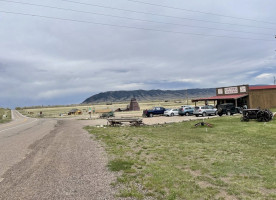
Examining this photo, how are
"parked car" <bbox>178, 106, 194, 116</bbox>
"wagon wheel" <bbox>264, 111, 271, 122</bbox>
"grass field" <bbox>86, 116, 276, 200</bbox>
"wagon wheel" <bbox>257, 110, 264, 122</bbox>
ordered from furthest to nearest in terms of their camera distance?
"parked car" <bbox>178, 106, 194, 116</bbox>
"wagon wheel" <bbox>257, 110, 264, 122</bbox>
"wagon wheel" <bbox>264, 111, 271, 122</bbox>
"grass field" <bbox>86, 116, 276, 200</bbox>

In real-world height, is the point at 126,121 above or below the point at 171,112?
below

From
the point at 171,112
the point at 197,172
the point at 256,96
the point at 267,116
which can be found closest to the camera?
the point at 197,172

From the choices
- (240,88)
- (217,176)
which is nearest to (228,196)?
(217,176)

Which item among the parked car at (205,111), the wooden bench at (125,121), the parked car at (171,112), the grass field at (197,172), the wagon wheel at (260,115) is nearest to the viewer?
the grass field at (197,172)

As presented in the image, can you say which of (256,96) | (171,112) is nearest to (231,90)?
(256,96)

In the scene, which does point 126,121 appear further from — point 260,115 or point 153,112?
point 153,112

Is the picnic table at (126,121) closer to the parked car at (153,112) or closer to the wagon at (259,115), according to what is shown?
the wagon at (259,115)

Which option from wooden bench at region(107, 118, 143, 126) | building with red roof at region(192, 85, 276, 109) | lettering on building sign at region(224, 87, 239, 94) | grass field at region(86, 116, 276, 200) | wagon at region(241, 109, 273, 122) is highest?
lettering on building sign at region(224, 87, 239, 94)

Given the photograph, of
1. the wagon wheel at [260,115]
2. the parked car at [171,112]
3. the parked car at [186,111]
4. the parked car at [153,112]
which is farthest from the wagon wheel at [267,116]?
the parked car at [153,112]

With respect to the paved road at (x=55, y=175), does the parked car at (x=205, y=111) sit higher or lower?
higher

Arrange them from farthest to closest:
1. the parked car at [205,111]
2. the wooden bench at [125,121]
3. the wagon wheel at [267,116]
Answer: the parked car at [205,111], the wooden bench at [125,121], the wagon wheel at [267,116]

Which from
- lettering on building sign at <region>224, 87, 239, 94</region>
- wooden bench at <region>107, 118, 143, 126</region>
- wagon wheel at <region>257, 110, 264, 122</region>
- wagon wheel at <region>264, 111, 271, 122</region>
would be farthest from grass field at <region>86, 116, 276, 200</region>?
lettering on building sign at <region>224, 87, 239, 94</region>

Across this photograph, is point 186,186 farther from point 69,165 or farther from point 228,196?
point 69,165

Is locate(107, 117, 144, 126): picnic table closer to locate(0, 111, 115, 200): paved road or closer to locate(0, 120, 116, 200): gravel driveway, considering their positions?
locate(0, 111, 115, 200): paved road
